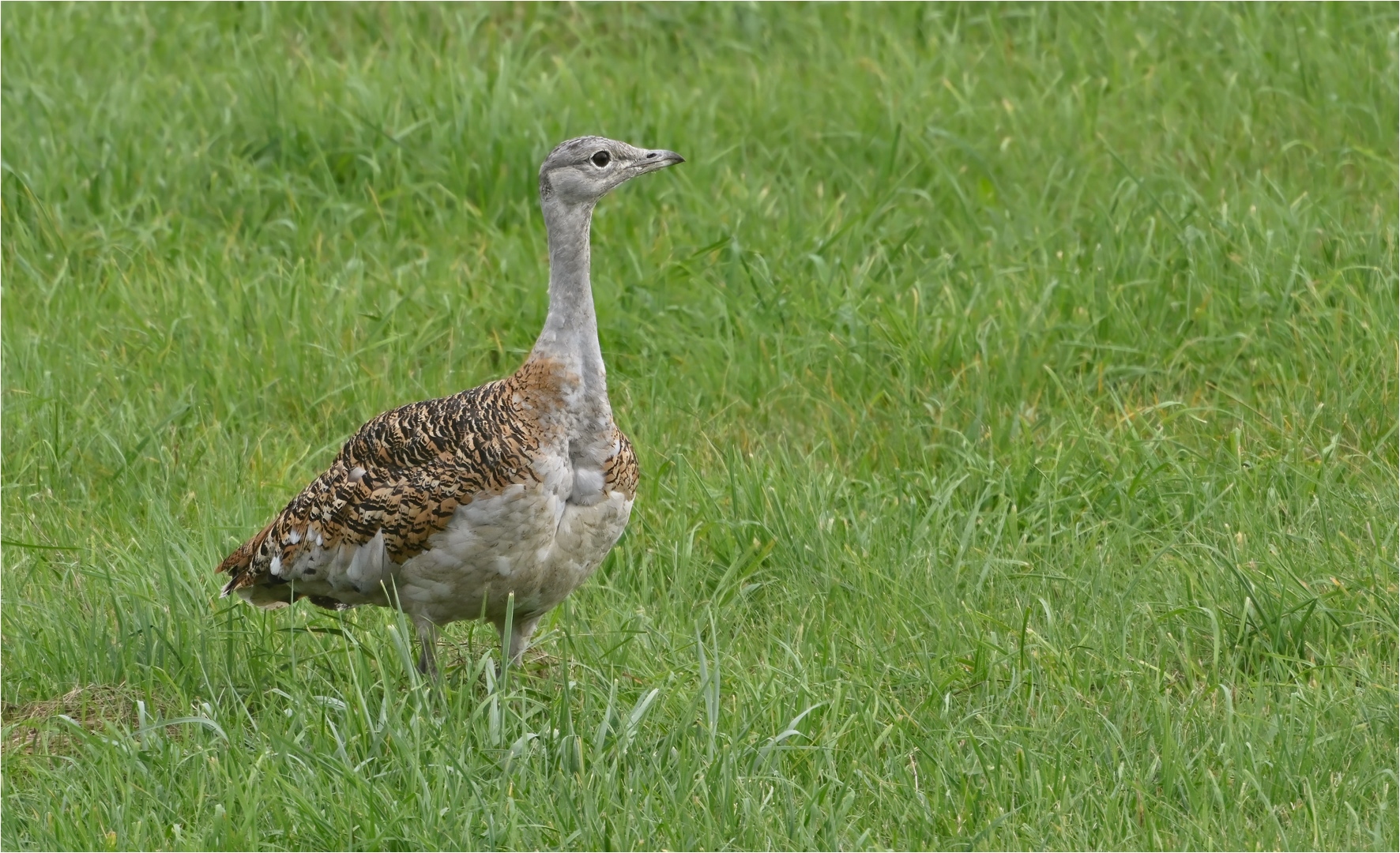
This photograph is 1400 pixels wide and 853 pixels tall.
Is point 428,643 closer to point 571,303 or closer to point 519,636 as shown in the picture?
point 519,636

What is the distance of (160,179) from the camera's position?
7855mm

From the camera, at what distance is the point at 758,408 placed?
259 inches

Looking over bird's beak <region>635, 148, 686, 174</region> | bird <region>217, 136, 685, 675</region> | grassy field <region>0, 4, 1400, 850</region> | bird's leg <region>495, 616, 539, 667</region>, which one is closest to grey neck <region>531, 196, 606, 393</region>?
bird <region>217, 136, 685, 675</region>

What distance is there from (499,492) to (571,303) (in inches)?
23.7

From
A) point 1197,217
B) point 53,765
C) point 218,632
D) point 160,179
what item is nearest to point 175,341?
point 160,179

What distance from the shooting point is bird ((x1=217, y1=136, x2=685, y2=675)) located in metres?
4.57

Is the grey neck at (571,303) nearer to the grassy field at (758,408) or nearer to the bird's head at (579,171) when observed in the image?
the bird's head at (579,171)

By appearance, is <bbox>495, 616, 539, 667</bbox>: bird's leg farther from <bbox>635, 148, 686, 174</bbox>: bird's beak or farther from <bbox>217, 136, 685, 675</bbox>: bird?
<bbox>635, 148, 686, 174</bbox>: bird's beak

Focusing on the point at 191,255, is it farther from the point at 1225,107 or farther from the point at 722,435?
the point at 1225,107

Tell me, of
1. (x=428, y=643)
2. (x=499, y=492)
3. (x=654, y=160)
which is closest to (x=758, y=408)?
(x=654, y=160)

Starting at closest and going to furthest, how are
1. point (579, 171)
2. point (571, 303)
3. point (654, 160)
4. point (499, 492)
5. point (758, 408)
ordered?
1. point (499, 492)
2. point (571, 303)
3. point (579, 171)
4. point (654, 160)
5. point (758, 408)

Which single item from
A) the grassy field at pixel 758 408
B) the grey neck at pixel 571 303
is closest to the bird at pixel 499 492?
the grey neck at pixel 571 303

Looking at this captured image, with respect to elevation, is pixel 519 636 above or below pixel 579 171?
below

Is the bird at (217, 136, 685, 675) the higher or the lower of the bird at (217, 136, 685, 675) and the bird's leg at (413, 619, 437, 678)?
the higher
